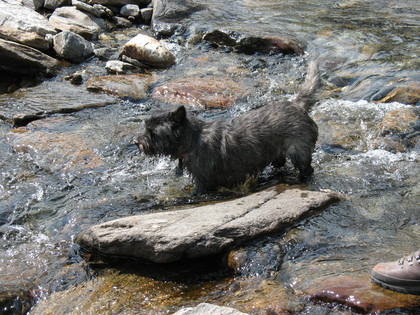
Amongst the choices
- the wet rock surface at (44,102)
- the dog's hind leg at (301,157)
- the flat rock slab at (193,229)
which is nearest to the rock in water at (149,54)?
the wet rock surface at (44,102)

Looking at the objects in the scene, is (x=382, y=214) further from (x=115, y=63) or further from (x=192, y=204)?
(x=115, y=63)

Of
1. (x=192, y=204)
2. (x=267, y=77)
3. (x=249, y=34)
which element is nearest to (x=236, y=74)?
(x=267, y=77)

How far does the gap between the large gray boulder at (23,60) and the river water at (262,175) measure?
0.51 m

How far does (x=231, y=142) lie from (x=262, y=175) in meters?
1.07

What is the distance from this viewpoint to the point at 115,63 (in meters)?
10.7

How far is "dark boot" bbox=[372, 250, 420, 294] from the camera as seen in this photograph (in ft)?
11.7

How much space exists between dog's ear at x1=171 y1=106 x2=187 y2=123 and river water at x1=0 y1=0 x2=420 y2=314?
111cm

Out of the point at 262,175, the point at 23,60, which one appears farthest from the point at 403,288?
the point at 23,60

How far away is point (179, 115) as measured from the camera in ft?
18.7

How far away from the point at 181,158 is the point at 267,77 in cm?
488

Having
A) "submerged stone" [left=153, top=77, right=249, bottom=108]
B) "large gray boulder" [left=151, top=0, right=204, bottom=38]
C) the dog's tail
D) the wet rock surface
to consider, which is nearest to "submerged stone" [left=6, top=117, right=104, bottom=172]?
the wet rock surface

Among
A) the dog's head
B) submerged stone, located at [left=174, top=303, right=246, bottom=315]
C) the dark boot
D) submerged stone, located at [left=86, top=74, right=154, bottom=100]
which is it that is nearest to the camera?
submerged stone, located at [left=174, top=303, right=246, bottom=315]

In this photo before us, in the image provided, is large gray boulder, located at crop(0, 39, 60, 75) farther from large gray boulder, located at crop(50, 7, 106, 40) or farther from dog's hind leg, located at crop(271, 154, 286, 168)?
dog's hind leg, located at crop(271, 154, 286, 168)

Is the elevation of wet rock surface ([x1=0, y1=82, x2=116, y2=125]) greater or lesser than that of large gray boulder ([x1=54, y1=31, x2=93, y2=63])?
lesser
